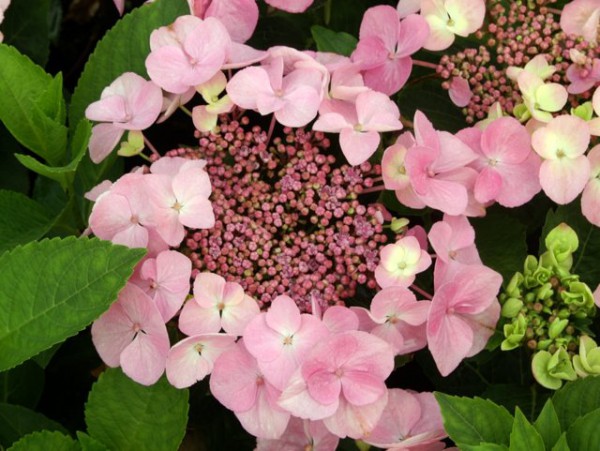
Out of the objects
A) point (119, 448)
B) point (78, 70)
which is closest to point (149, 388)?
point (119, 448)

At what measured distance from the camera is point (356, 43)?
42.4 inches

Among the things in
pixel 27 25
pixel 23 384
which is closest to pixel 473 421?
pixel 23 384

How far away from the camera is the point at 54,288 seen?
860 millimetres

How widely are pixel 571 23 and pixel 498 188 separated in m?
0.24

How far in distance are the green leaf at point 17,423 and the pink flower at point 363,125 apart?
46cm

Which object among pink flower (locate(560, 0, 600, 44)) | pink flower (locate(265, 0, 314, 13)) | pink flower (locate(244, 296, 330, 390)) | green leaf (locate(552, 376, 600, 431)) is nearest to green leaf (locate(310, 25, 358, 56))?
pink flower (locate(265, 0, 314, 13))

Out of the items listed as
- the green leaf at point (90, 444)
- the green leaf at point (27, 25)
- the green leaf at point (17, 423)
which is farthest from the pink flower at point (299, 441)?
the green leaf at point (27, 25)

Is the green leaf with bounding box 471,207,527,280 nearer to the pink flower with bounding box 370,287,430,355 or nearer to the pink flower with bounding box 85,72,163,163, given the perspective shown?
the pink flower with bounding box 370,287,430,355

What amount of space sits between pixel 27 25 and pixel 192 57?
1.48ft

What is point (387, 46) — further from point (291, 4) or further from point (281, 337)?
point (281, 337)

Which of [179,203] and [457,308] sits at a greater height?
[179,203]

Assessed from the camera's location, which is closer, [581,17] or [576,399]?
[576,399]

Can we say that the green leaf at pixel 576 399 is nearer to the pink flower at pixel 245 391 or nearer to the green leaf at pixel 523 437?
the green leaf at pixel 523 437

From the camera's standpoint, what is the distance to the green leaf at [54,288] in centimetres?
83
